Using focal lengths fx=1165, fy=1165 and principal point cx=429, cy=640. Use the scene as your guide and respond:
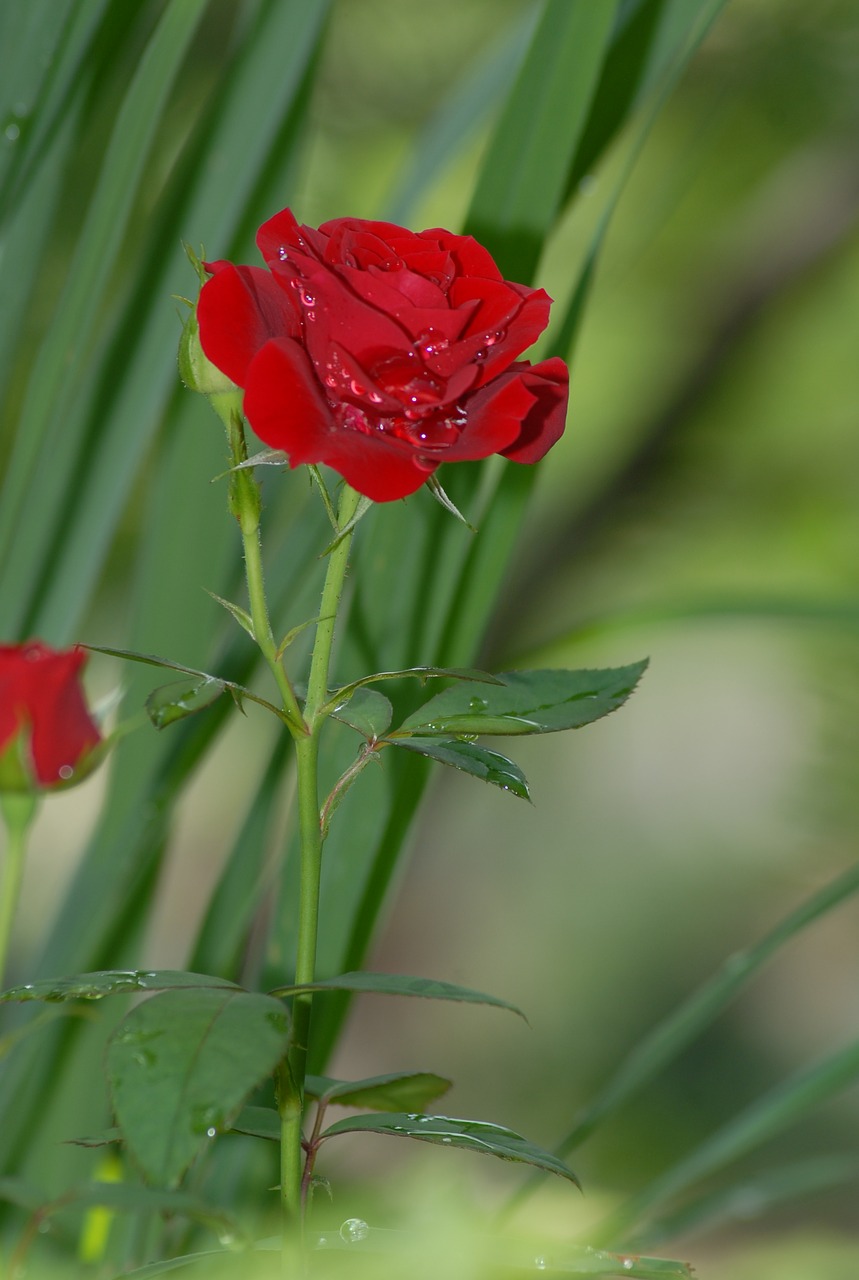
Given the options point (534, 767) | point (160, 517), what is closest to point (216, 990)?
point (160, 517)

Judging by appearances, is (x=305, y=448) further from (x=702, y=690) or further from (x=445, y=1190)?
(x=702, y=690)

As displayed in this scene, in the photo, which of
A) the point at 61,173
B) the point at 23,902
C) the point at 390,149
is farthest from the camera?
the point at 23,902

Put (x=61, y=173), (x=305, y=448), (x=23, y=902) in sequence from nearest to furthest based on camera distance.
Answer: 1. (x=305, y=448)
2. (x=61, y=173)
3. (x=23, y=902)

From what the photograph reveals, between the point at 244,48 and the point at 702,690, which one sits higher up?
the point at 244,48

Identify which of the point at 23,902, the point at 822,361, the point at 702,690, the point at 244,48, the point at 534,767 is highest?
the point at 822,361

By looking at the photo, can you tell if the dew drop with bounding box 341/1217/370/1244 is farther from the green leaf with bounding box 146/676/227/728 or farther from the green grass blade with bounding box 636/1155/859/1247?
the green grass blade with bounding box 636/1155/859/1247

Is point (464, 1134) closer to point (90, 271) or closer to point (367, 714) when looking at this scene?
point (367, 714)

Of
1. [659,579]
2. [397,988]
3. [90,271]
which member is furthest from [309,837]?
[659,579]

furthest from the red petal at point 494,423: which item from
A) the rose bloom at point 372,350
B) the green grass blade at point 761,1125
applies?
the green grass blade at point 761,1125
